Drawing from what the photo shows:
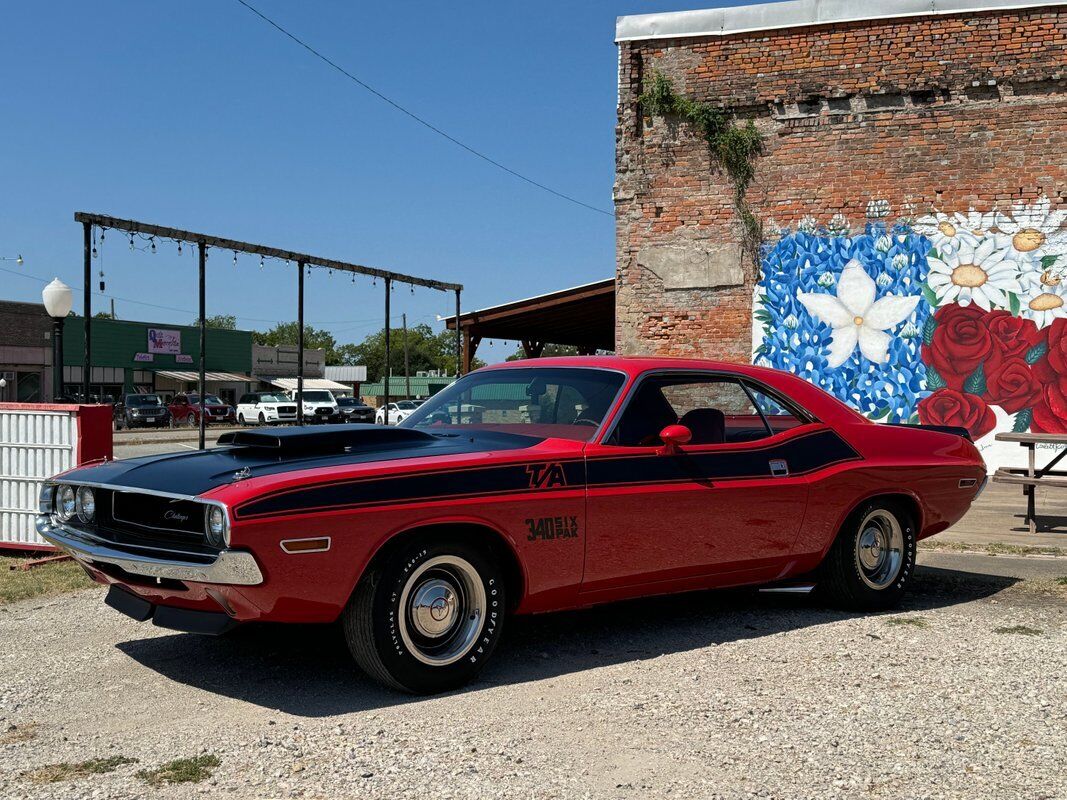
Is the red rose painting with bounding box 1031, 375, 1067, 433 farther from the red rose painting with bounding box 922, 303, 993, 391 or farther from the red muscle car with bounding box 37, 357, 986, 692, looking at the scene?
the red muscle car with bounding box 37, 357, 986, 692

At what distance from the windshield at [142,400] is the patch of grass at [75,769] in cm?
4247

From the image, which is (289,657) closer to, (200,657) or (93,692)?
(200,657)

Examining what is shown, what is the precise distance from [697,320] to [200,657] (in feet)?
36.1

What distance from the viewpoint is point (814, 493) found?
5980mm

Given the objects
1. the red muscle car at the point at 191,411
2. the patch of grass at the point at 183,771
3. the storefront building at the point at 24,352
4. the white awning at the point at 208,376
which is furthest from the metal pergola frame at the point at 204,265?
the white awning at the point at 208,376

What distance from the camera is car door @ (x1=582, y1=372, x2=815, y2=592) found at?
5.12 m

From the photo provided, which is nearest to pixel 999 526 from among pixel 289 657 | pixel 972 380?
pixel 972 380

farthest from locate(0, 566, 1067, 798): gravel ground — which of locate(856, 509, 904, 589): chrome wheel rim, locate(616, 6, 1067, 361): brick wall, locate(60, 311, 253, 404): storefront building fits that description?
locate(60, 311, 253, 404): storefront building

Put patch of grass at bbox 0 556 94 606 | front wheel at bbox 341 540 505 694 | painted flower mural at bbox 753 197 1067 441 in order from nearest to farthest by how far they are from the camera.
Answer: front wheel at bbox 341 540 505 694, patch of grass at bbox 0 556 94 606, painted flower mural at bbox 753 197 1067 441

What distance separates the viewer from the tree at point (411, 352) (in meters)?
131

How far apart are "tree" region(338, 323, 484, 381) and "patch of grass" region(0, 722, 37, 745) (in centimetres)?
12252

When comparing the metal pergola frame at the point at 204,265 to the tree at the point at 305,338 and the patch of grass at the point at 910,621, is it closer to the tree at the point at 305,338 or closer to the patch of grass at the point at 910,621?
the patch of grass at the point at 910,621

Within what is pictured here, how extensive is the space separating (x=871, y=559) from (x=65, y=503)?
444 centimetres

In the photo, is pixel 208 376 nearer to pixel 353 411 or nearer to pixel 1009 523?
pixel 353 411
